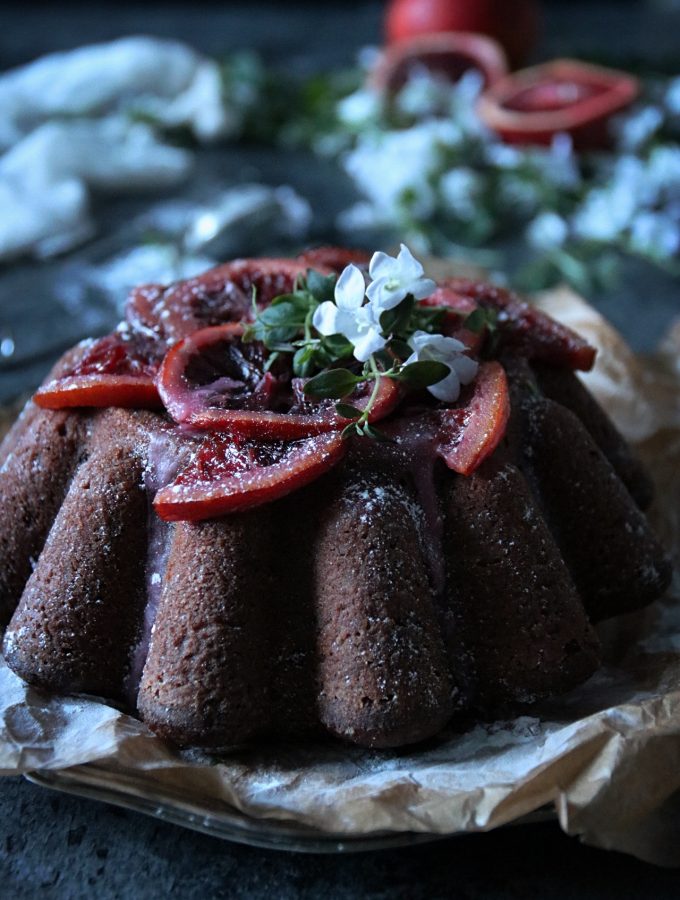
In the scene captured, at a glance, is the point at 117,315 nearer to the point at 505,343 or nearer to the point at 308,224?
the point at 308,224

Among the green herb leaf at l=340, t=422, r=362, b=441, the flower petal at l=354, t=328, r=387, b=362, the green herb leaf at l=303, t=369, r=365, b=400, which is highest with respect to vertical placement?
the flower petal at l=354, t=328, r=387, b=362

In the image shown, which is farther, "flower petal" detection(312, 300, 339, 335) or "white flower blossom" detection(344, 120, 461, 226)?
"white flower blossom" detection(344, 120, 461, 226)

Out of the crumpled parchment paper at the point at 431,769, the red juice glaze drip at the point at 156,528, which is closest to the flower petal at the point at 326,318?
the red juice glaze drip at the point at 156,528

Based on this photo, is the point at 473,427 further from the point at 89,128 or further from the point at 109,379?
the point at 89,128

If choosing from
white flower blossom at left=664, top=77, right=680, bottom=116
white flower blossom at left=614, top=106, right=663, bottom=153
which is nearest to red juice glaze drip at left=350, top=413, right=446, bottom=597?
white flower blossom at left=614, top=106, right=663, bottom=153

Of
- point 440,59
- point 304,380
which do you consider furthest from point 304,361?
point 440,59

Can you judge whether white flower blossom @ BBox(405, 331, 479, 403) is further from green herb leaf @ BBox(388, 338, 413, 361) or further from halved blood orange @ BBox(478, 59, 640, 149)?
halved blood orange @ BBox(478, 59, 640, 149)

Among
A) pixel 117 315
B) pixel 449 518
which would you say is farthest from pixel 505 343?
pixel 117 315
